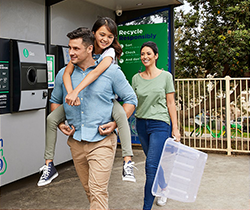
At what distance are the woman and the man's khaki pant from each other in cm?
79

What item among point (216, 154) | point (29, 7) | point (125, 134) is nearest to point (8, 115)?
point (29, 7)

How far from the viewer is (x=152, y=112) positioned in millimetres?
3150

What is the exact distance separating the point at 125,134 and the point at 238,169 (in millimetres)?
3458

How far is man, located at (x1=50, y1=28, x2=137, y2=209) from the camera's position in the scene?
2242 millimetres

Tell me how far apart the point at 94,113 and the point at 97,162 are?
0.35 meters

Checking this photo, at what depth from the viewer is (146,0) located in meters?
5.59

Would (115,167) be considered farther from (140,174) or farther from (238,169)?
(238,169)

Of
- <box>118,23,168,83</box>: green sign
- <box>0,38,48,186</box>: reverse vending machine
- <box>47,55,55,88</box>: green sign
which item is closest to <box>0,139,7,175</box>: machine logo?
<box>0,38,48,186</box>: reverse vending machine

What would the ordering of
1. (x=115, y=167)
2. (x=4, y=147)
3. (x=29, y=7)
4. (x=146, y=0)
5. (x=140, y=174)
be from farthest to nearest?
1. (x=146, y=0)
2. (x=115, y=167)
3. (x=140, y=174)
4. (x=29, y=7)
5. (x=4, y=147)

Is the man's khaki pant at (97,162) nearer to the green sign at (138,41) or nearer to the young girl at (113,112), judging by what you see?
the young girl at (113,112)

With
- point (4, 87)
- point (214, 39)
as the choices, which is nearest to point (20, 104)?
point (4, 87)

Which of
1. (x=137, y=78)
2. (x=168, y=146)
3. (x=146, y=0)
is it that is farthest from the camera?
(x=146, y=0)

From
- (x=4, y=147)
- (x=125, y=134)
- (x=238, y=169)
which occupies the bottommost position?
(x=238, y=169)

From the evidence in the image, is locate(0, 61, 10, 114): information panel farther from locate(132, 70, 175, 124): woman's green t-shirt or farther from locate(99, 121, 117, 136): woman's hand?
locate(99, 121, 117, 136): woman's hand
